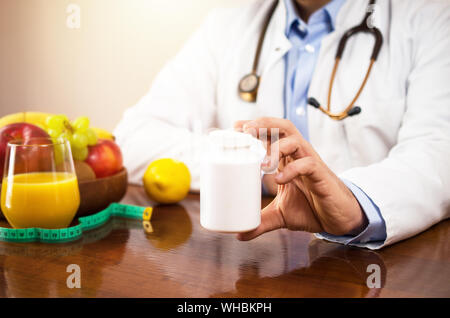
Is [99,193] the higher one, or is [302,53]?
[302,53]

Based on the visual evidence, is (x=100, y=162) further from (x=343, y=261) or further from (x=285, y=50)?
(x=285, y=50)

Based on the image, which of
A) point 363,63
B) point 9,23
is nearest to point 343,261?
point 363,63

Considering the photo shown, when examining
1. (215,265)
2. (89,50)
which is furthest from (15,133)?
(89,50)

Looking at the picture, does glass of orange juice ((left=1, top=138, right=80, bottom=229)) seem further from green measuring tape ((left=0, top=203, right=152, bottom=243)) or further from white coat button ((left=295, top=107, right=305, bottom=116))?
white coat button ((left=295, top=107, right=305, bottom=116))

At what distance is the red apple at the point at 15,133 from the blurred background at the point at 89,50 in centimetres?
133

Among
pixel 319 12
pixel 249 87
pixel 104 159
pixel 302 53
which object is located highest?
pixel 319 12

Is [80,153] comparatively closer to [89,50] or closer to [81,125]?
[81,125]

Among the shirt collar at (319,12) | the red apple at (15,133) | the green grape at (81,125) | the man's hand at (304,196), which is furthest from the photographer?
the shirt collar at (319,12)

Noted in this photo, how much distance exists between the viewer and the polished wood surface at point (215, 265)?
2.41 feet

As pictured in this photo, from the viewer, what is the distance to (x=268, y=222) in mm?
949

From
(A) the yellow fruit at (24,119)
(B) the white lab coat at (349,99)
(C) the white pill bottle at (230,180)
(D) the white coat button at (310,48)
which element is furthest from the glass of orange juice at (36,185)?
(D) the white coat button at (310,48)

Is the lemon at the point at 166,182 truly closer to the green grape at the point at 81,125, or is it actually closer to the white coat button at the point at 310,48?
the green grape at the point at 81,125

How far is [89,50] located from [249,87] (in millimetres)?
1209

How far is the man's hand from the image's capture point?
84 centimetres
